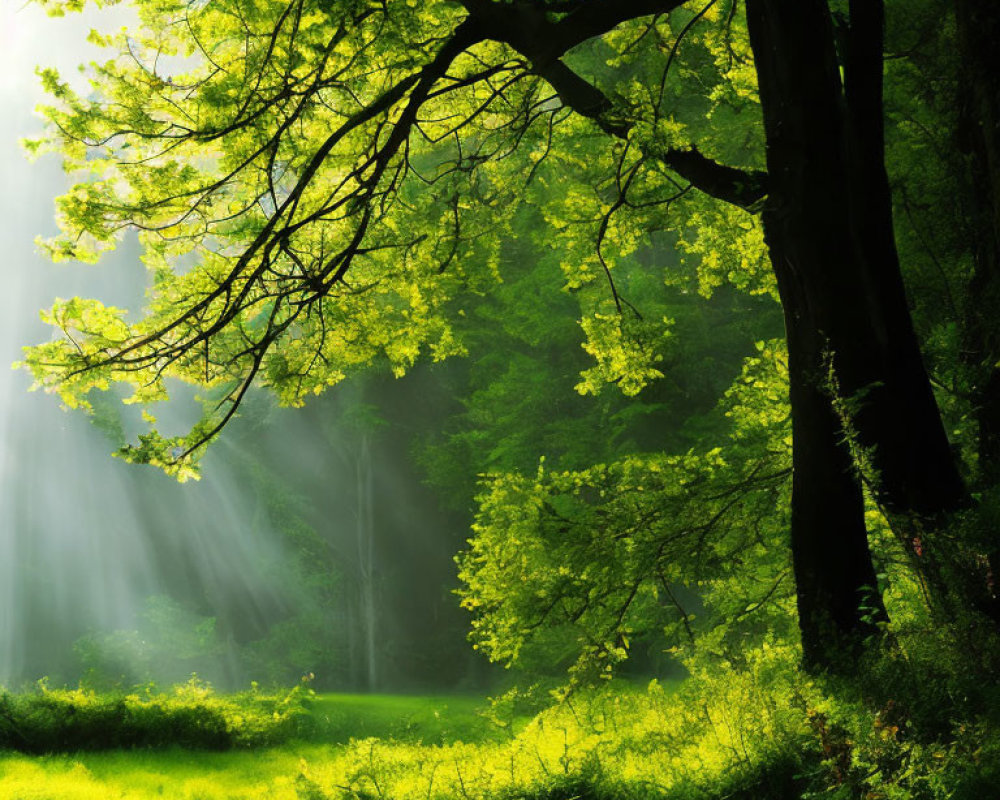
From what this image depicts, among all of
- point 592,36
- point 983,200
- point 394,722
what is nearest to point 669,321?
point 592,36

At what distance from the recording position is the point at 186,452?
196 inches

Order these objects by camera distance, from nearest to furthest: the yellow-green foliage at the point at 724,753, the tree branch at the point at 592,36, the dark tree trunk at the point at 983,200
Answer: the yellow-green foliage at the point at 724,753 → the dark tree trunk at the point at 983,200 → the tree branch at the point at 592,36

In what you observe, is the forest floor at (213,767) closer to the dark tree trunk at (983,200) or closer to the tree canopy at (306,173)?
the tree canopy at (306,173)

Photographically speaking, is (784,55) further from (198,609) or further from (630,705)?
(198,609)

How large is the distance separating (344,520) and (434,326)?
18582mm

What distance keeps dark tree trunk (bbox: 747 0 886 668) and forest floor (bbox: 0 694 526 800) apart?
8.77 feet

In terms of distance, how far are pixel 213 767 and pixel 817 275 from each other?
304 inches

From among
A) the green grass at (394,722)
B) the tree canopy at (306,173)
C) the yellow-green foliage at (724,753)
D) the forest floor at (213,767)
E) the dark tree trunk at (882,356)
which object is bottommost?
the green grass at (394,722)

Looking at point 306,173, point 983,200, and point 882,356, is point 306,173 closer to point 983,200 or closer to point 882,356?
point 882,356

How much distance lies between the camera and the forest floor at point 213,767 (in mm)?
5607

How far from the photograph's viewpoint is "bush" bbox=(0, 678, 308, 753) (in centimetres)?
835

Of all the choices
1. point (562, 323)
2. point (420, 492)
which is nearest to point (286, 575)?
point (420, 492)

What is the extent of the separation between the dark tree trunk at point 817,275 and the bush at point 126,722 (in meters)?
7.80

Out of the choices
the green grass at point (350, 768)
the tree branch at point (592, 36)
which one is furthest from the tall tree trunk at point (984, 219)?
the green grass at point (350, 768)
